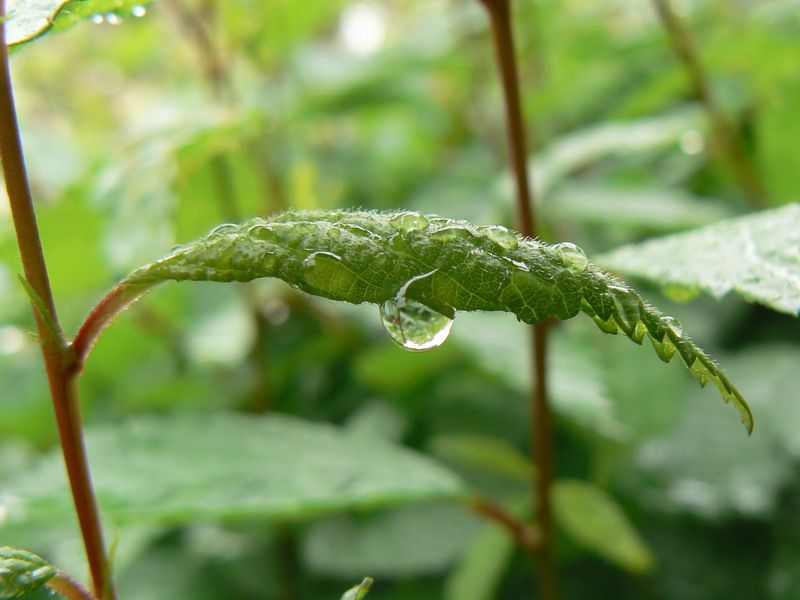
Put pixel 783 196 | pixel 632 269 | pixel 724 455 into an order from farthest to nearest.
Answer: pixel 783 196, pixel 724 455, pixel 632 269

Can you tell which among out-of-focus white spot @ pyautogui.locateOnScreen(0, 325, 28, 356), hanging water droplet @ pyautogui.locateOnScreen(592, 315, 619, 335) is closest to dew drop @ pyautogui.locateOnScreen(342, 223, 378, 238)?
hanging water droplet @ pyautogui.locateOnScreen(592, 315, 619, 335)

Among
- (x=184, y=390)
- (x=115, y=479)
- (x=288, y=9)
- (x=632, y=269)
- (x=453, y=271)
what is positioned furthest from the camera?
(x=288, y=9)

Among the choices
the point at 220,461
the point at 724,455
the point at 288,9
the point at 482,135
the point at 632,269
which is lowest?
the point at 724,455

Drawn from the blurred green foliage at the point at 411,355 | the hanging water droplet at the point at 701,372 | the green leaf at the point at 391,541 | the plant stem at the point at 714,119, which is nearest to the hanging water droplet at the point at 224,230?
the hanging water droplet at the point at 701,372

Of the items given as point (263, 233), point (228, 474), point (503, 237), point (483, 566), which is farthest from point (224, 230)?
point (483, 566)

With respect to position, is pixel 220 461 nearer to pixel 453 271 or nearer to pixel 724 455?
pixel 453 271

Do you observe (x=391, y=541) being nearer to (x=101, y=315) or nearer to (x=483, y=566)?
(x=483, y=566)

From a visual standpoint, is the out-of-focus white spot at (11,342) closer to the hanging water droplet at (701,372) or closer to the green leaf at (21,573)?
the green leaf at (21,573)

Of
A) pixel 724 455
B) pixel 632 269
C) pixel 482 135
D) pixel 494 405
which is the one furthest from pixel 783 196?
pixel 482 135
